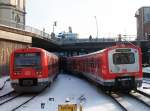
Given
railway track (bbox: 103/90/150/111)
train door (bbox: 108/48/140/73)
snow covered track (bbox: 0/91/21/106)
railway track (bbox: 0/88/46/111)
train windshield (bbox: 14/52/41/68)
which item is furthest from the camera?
train windshield (bbox: 14/52/41/68)

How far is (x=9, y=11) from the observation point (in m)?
89.4

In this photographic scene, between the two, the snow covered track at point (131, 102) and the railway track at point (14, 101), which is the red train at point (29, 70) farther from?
the snow covered track at point (131, 102)

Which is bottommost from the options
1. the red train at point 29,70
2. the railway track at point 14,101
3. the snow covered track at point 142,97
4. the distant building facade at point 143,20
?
the railway track at point 14,101

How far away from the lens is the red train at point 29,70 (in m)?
25.3

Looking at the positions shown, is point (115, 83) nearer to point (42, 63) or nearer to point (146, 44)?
point (42, 63)

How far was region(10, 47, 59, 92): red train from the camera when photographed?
25.3m

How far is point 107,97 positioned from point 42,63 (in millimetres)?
4419

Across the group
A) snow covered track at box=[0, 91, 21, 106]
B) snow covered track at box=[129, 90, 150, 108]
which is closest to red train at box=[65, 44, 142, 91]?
snow covered track at box=[129, 90, 150, 108]

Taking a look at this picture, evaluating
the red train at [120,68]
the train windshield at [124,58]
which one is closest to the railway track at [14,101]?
the red train at [120,68]

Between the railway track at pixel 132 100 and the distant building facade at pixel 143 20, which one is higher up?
the distant building facade at pixel 143 20

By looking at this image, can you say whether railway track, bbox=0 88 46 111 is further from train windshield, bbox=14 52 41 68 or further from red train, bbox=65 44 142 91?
red train, bbox=65 44 142 91

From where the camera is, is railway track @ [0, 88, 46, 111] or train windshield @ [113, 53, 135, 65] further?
train windshield @ [113, 53, 135, 65]

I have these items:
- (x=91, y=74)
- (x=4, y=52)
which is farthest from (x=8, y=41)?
(x=91, y=74)

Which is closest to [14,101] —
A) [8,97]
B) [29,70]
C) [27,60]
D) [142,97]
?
[8,97]
